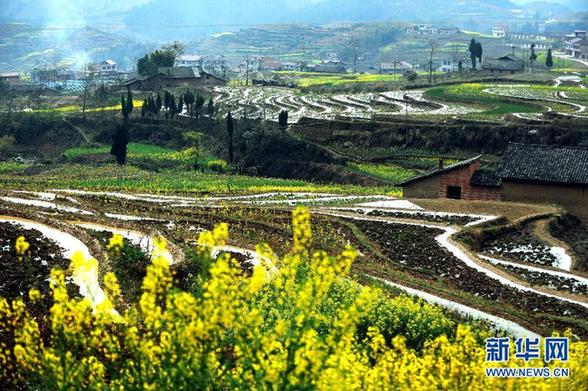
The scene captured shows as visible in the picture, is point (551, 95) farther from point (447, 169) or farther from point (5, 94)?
point (5, 94)

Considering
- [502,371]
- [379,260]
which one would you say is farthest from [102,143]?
[502,371]

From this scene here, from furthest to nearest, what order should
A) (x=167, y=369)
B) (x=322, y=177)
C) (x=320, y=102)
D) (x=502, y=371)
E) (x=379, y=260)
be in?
(x=320, y=102) → (x=322, y=177) → (x=379, y=260) → (x=502, y=371) → (x=167, y=369)

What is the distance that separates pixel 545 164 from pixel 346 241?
14.5 m

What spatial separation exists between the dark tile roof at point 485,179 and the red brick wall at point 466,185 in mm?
198

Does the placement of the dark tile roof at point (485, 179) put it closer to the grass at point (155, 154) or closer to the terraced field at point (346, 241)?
the terraced field at point (346, 241)

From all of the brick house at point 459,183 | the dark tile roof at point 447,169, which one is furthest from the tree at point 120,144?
the dark tile roof at point 447,169

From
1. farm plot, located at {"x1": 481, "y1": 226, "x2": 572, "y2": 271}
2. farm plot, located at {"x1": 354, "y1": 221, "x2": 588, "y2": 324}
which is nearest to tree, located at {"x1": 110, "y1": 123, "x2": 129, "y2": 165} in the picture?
farm plot, located at {"x1": 354, "y1": 221, "x2": 588, "y2": 324}

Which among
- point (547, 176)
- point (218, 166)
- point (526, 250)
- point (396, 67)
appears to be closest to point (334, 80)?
point (396, 67)

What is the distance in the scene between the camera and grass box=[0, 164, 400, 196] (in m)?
48.5

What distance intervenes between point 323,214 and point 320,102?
2502 inches

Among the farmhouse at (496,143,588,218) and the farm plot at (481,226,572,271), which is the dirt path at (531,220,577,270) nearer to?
the farm plot at (481,226,572,271)

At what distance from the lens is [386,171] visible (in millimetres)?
62969

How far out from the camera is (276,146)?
240 ft

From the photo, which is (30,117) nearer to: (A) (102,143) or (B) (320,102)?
(A) (102,143)
